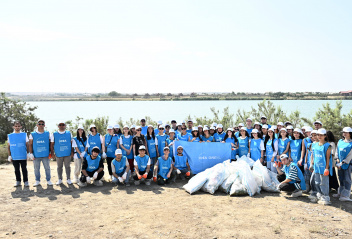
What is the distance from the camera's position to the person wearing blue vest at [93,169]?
712cm

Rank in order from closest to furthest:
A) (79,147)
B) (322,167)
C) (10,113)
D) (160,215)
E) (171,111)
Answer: (160,215) → (322,167) → (79,147) → (10,113) → (171,111)

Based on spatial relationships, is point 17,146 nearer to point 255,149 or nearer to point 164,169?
point 164,169

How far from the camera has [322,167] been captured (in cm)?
576

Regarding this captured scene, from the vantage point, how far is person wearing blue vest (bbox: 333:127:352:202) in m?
5.84

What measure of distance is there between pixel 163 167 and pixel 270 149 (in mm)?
2840

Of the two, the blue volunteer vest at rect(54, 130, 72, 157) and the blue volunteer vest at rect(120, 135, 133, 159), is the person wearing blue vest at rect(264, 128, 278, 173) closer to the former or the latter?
the blue volunteer vest at rect(120, 135, 133, 159)

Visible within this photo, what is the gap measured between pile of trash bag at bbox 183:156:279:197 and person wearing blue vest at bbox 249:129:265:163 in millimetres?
404

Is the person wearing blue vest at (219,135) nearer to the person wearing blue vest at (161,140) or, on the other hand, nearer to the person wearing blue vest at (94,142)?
the person wearing blue vest at (161,140)

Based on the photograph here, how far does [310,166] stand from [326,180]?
0.48 m

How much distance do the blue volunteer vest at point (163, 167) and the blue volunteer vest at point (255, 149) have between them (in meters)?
2.28

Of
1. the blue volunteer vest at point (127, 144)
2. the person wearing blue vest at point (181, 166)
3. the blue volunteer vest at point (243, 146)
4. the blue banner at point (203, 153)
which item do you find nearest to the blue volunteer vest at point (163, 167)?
the person wearing blue vest at point (181, 166)

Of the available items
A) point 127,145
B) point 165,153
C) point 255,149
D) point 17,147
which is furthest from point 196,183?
point 17,147

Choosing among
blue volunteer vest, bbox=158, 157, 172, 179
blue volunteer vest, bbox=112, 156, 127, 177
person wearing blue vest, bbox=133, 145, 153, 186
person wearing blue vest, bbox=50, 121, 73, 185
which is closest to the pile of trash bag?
blue volunteer vest, bbox=158, 157, 172, 179

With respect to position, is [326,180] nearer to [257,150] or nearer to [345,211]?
[345,211]
